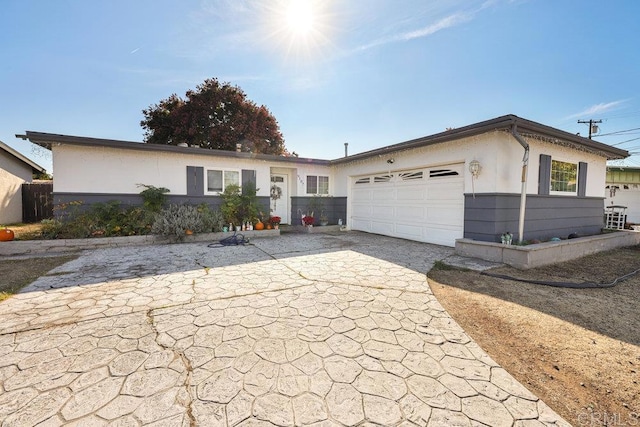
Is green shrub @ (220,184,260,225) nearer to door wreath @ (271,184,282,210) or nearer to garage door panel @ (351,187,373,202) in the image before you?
door wreath @ (271,184,282,210)

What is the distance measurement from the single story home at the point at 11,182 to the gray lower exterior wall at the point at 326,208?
11.0m

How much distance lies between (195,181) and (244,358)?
293 inches

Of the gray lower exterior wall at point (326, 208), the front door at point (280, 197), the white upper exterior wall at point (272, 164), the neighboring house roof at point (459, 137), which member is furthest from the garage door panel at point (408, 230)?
the front door at point (280, 197)

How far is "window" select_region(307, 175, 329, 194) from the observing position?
10.5 meters

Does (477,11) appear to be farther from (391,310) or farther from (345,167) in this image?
(391,310)

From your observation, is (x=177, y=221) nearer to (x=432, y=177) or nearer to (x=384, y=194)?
(x=384, y=194)

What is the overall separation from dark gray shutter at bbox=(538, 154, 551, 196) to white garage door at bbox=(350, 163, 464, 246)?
6.31 feet

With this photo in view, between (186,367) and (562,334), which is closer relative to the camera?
(186,367)

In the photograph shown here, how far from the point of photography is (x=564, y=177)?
7.03 m

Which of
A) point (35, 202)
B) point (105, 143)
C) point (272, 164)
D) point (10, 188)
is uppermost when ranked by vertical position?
point (105, 143)

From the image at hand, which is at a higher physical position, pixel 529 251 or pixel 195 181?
pixel 195 181

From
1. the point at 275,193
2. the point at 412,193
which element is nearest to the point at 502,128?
Result: the point at 412,193

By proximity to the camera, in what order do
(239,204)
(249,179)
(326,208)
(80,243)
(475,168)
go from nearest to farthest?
(475,168) < (80,243) < (239,204) < (249,179) < (326,208)

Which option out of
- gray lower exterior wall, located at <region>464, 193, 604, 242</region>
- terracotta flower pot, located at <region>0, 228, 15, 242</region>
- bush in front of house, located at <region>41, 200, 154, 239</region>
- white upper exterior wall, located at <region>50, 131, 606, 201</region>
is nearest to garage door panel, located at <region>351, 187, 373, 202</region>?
white upper exterior wall, located at <region>50, 131, 606, 201</region>
